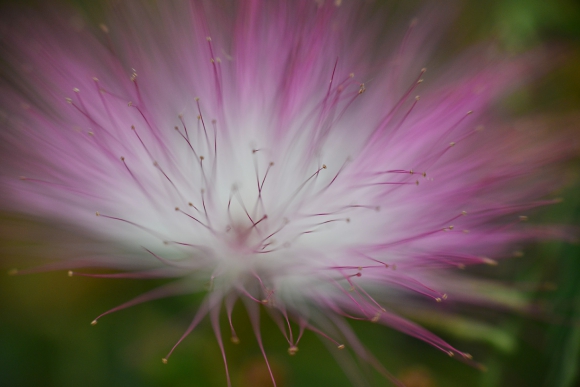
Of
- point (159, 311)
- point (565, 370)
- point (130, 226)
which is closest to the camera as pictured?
point (565, 370)

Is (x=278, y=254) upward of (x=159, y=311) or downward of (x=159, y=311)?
upward

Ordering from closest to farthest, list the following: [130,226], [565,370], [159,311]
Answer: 1. [565,370]
2. [130,226]
3. [159,311]

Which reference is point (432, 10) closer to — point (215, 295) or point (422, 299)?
point (422, 299)

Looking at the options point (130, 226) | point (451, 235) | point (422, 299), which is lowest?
point (130, 226)

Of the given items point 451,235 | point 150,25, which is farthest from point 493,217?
point 150,25

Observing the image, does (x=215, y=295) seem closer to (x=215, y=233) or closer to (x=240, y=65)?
(x=215, y=233)

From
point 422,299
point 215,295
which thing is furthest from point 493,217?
point 215,295

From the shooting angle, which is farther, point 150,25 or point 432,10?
point 432,10
